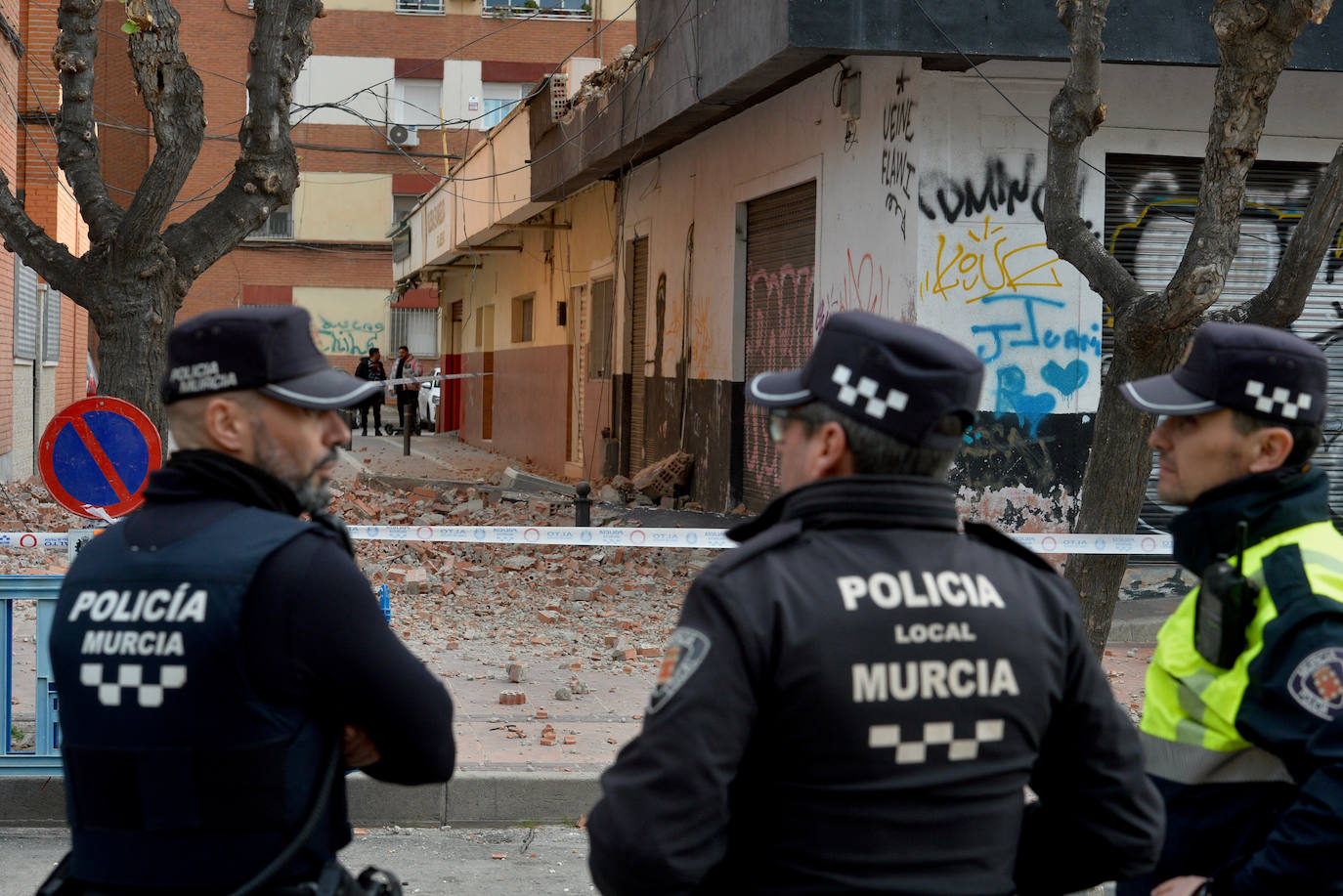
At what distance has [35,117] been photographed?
20.8 m

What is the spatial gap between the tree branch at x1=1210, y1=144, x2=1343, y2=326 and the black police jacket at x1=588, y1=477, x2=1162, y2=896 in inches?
226

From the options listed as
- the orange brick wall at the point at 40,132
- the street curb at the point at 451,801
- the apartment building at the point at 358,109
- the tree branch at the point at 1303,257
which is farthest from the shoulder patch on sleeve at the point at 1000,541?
the apartment building at the point at 358,109

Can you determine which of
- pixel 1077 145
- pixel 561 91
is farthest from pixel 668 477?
pixel 1077 145

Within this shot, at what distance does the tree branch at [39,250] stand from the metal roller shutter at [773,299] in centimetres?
644

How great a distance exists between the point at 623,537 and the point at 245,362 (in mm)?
5960

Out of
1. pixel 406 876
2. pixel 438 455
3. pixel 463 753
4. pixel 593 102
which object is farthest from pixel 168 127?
pixel 438 455

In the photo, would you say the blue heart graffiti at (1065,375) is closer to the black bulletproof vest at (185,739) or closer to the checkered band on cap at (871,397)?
the checkered band on cap at (871,397)

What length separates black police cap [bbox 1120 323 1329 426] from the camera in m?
2.68

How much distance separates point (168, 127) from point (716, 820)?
24.8 feet

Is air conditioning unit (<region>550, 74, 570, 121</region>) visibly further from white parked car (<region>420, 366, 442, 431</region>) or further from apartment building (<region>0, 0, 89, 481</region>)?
white parked car (<region>420, 366, 442, 431</region>)

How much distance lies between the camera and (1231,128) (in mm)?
7352

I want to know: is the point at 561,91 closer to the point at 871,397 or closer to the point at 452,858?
the point at 452,858

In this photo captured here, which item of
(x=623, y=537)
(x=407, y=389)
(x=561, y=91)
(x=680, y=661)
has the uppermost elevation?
(x=561, y=91)

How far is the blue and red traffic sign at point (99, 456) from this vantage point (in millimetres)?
6777
